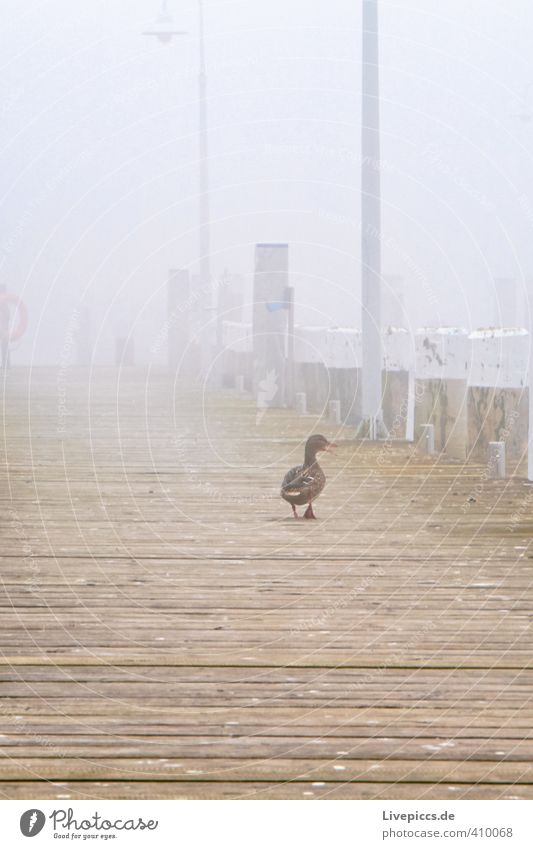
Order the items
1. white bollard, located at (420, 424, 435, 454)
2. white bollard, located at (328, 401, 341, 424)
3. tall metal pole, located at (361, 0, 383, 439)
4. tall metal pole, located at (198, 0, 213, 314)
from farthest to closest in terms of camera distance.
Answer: tall metal pole, located at (198, 0, 213, 314)
white bollard, located at (328, 401, 341, 424)
tall metal pole, located at (361, 0, 383, 439)
white bollard, located at (420, 424, 435, 454)

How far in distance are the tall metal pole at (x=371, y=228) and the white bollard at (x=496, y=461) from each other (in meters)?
4.11

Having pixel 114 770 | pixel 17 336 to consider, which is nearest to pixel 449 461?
pixel 114 770

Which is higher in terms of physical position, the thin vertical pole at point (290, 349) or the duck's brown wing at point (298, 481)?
the thin vertical pole at point (290, 349)

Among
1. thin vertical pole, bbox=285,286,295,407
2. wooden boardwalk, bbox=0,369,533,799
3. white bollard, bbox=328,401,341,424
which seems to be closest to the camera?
wooden boardwalk, bbox=0,369,533,799

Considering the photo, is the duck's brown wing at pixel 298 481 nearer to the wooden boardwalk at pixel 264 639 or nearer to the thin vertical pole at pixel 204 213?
the wooden boardwalk at pixel 264 639

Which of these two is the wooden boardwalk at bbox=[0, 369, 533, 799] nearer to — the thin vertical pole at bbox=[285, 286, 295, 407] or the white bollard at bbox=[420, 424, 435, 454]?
the white bollard at bbox=[420, 424, 435, 454]

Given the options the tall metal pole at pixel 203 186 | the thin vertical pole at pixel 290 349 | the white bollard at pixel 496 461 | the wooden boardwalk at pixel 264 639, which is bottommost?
the wooden boardwalk at pixel 264 639

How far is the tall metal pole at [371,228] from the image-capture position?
15.2 metres

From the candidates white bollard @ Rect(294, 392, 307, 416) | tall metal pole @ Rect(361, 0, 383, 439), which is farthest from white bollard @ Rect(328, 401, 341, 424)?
tall metal pole @ Rect(361, 0, 383, 439)

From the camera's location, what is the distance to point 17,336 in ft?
124

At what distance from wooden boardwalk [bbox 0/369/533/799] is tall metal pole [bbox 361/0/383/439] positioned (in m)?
3.80

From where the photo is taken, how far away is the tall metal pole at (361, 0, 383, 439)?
15164 mm

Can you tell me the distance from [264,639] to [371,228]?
993cm

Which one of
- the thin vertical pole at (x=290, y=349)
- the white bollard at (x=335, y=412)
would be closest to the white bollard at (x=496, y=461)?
the white bollard at (x=335, y=412)
